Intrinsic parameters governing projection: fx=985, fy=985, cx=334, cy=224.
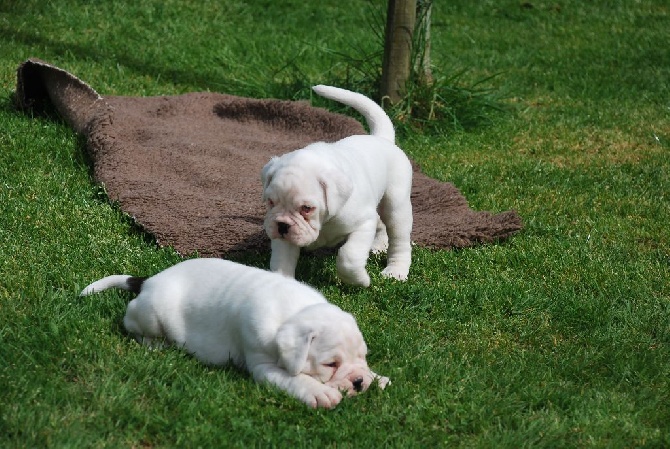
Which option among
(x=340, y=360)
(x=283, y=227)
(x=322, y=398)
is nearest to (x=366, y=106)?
(x=283, y=227)

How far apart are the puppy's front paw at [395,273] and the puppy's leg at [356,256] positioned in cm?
28

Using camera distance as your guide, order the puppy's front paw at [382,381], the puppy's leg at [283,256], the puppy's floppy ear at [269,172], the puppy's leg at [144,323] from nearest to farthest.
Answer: the puppy's front paw at [382,381], the puppy's leg at [144,323], the puppy's floppy ear at [269,172], the puppy's leg at [283,256]

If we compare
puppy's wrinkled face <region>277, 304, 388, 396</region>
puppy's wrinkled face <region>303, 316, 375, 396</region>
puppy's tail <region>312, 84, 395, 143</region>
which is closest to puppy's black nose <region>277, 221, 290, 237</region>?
puppy's wrinkled face <region>277, 304, 388, 396</region>

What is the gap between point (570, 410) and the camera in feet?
12.9

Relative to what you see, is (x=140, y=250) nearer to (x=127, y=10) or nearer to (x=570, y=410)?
(x=570, y=410)

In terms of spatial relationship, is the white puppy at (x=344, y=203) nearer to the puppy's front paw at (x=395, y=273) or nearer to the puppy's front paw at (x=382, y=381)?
the puppy's front paw at (x=395, y=273)

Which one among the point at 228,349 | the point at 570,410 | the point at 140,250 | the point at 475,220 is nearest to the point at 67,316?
the point at 228,349

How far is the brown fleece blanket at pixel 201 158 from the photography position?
5879mm

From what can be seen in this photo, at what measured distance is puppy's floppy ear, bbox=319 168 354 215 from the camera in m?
4.71

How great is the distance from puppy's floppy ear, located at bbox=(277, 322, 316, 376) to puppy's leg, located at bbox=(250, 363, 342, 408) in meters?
0.04

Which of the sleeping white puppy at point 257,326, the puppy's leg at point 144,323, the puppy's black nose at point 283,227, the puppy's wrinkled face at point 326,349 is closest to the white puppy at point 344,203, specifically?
the puppy's black nose at point 283,227

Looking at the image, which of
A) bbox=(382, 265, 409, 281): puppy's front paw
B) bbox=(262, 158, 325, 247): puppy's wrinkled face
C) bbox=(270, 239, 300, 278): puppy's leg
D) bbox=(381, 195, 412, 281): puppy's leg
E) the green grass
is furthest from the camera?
bbox=(381, 195, 412, 281): puppy's leg

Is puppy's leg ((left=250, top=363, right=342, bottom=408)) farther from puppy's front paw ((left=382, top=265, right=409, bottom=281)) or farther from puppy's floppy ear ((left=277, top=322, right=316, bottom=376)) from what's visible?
puppy's front paw ((left=382, top=265, right=409, bottom=281))

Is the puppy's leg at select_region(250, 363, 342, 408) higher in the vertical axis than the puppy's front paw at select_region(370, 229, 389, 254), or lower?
higher
